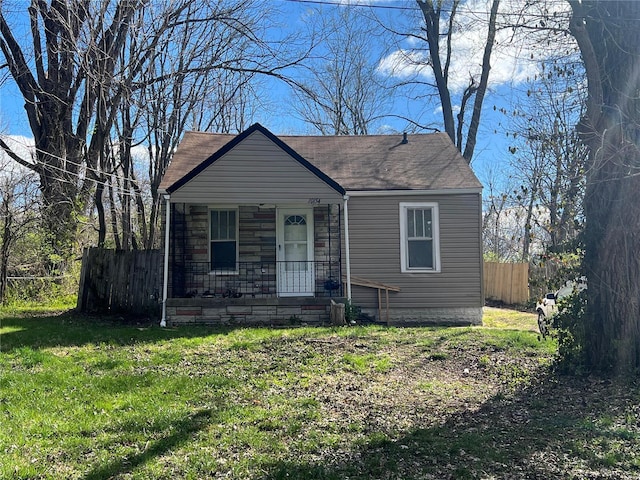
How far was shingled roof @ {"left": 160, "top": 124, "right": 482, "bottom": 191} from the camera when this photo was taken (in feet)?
37.9

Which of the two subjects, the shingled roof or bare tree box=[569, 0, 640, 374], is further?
the shingled roof

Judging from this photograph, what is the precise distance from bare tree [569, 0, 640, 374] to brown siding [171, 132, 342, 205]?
553 cm

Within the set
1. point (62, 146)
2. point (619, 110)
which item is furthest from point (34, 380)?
point (62, 146)

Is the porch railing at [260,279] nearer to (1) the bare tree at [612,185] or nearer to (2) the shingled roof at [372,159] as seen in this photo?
(2) the shingled roof at [372,159]

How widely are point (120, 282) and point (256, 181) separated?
412cm

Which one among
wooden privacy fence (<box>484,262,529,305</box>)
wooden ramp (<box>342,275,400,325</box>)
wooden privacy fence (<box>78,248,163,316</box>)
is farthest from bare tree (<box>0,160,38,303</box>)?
wooden privacy fence (<box>484,262,529,305</box>)

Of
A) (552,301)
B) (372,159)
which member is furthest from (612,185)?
(372,159)

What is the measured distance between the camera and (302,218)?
11562 mm

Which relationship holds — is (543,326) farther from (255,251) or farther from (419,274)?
(255,251)

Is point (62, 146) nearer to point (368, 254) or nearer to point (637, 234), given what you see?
point (368, 254)

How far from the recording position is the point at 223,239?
37.2 ft

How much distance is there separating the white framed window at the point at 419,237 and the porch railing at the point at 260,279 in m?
1.74

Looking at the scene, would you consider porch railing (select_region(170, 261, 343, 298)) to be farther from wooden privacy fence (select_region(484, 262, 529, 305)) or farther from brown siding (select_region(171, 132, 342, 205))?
wooden privacy fence (select_region(484, 262, 529, 305))

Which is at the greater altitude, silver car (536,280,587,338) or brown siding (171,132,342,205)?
brown siding (171,132,342,205)
